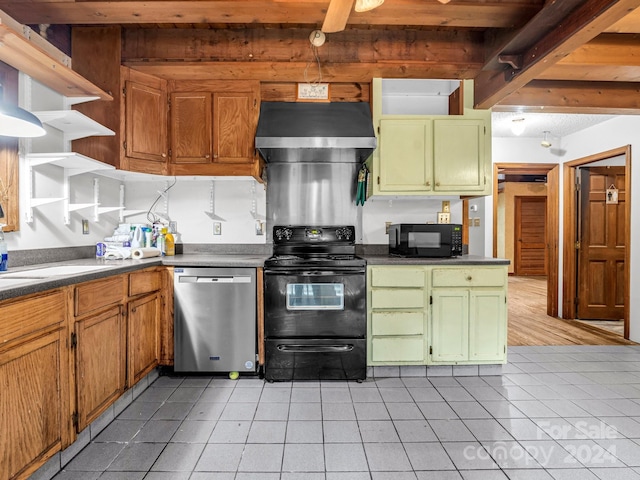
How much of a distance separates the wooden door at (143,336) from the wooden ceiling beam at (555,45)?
9.65ft

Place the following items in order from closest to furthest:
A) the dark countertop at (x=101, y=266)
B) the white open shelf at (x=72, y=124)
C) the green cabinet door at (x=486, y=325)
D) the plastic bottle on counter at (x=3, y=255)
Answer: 1. the dark countertop at (x=101, y=266)
2. the plastic bottle on counter at (x=3, y=255)
3. the white open shelf at (x=72, y=124)
4. the green cabinet door at (x=486, y=325)

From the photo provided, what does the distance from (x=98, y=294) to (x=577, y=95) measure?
158 inches

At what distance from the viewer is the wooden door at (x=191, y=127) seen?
2809mm

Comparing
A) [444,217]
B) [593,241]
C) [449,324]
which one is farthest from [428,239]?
[593,241]

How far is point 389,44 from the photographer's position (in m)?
2.64

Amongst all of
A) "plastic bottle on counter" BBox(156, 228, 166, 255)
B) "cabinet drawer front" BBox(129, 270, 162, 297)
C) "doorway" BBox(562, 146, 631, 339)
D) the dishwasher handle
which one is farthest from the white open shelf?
"doorway" BBox(562, 146, 631, 339)

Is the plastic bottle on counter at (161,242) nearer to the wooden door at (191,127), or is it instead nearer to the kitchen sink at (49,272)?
the wooden door at (191,127)

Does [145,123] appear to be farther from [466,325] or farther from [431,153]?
[466,325]

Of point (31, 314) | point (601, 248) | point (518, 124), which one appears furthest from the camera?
point (601, 248)

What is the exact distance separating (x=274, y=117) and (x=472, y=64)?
5.17 feet

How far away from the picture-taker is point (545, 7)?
1.94 m

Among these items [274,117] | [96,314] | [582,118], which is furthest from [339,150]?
[582,118]

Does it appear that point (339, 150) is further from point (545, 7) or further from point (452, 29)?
point (545, 7)

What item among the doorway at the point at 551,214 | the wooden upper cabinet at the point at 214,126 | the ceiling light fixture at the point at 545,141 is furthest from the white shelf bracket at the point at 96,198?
the ceiling light fixture at the point at 545,141
